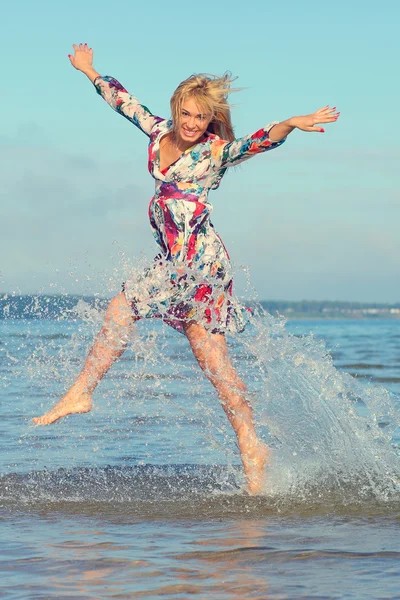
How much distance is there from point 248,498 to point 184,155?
6.22 feet

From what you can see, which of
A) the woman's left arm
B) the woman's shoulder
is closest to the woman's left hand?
the woman's left arm

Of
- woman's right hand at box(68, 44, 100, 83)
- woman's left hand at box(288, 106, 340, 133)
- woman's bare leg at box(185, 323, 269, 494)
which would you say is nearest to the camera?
woman's left hand at box(288, 106, 340, 133)

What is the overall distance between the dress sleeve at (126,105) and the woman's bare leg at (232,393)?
1184mm

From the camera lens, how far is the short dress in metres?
4.98

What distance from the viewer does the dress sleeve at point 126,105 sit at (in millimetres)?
5266

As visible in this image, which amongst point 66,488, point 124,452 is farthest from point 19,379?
point 66,488

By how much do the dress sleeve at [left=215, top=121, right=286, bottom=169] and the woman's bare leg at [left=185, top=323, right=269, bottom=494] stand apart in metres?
0.91

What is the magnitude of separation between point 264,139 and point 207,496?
1.97m

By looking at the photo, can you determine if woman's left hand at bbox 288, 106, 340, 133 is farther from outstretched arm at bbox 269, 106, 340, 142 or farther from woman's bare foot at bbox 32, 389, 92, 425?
woman's bare foot at bbox 32, 389, 92, 425

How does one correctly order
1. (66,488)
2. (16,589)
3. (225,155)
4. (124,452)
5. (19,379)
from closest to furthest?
1. (16,589)
2. (225,155)
3. (66,488)
4. (124,452)
5. (19,379)

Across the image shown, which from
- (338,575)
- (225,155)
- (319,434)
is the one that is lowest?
(338,575)

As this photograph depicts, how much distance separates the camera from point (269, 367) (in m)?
5.61

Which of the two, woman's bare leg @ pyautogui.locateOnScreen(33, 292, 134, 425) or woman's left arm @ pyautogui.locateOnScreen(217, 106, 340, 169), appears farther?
woman's bare leg @ pyautogui.locateOnScreen(33, 292, 134, 425)

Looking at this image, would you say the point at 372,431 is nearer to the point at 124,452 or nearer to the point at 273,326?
the point at 273,326
